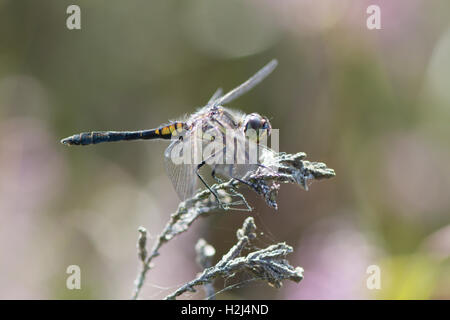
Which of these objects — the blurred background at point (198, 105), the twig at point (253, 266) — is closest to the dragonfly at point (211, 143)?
the twig at point (253, 266)

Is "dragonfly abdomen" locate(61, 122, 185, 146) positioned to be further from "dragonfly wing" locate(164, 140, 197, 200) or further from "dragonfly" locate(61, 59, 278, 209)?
"dragonfly wing" locate(164, 140, 197, 200)

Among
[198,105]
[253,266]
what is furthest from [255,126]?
[198,105]

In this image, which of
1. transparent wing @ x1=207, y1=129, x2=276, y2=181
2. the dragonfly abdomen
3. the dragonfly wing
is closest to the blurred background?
the dragonfly abdomen

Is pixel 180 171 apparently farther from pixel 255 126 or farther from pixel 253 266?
pixel 253 266

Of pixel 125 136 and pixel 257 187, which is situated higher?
pixel 125 136

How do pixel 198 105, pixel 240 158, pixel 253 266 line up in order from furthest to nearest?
pixel 198 105
pixel 240 158
pixel 253 266

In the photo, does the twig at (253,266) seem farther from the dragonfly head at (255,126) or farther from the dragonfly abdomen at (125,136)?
the dragonfly abdomen at (125,136)
